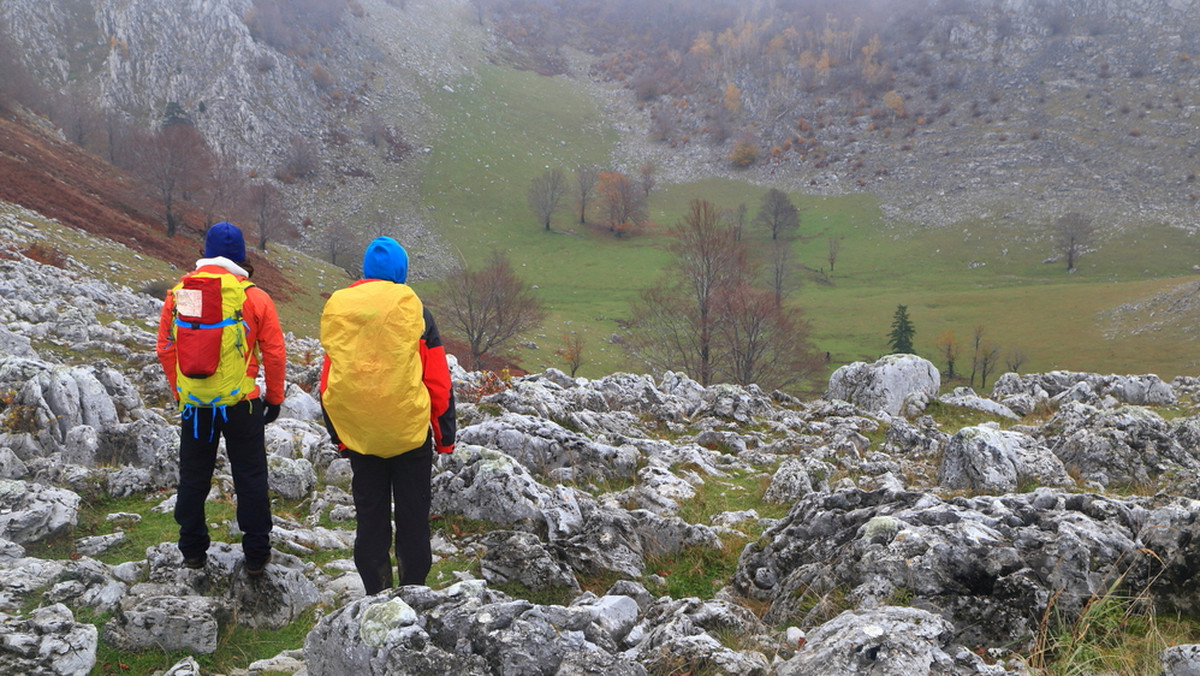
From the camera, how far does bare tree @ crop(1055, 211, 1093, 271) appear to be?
84300 millimetres

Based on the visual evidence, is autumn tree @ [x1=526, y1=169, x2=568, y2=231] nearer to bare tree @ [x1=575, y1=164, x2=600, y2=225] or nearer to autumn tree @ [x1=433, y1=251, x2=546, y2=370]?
bare tree @ [x1=575, y1=164, x2=600, y2=225]

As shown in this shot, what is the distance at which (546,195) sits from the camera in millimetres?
101875

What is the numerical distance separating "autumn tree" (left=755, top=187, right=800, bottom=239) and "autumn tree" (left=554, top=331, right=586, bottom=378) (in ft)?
187

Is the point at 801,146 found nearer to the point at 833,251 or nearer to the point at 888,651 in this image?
the point at 833,251

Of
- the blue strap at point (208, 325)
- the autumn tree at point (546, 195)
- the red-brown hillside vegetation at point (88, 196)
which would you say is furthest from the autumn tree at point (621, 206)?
the blue strap at point (208, 325)

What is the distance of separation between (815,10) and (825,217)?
89.8m

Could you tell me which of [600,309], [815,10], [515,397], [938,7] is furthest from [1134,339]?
[815,10]

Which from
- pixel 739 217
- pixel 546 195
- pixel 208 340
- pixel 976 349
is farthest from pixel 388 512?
pixel 739 217

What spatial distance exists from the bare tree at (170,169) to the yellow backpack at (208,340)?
160 feet

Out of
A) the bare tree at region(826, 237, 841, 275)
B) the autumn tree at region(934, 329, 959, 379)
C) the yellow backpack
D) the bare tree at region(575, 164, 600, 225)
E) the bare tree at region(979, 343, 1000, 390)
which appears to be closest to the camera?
the yellow backpack

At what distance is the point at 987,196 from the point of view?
101 m

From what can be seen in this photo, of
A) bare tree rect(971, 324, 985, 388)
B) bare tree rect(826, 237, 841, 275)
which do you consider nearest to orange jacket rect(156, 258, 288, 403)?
bare tree rect(971, 324, 985, 388)

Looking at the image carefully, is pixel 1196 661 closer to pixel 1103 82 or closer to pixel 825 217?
pixel 825 217

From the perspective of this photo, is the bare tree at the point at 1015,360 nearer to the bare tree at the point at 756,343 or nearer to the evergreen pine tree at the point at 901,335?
the evergreen pine tree at the point at 901,335
